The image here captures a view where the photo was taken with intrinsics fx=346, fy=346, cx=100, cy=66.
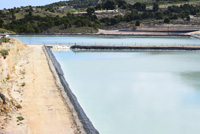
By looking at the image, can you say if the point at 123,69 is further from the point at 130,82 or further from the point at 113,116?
the point at 113,116

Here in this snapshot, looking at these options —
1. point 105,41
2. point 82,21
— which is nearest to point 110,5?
point 82,21

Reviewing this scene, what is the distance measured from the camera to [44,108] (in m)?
11.1

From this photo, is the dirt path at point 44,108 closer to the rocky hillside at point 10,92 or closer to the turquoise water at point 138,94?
the rocky hillside at point 10,92

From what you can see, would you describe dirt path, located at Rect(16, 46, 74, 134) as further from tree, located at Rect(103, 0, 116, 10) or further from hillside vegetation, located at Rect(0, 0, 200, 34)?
tree, located at Rect(103, 0, 116, 10)

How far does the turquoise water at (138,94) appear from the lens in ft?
36.2

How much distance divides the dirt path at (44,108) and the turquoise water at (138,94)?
42.3 inches

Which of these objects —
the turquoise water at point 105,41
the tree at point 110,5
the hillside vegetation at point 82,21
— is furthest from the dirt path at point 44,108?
the tree at point 110,5

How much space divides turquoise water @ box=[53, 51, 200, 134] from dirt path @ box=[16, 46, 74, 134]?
1.07 metres

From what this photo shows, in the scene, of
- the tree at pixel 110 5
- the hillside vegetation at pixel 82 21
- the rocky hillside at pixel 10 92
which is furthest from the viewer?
the tree at pixel 110 5

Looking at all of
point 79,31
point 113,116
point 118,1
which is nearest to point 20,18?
point 79,31

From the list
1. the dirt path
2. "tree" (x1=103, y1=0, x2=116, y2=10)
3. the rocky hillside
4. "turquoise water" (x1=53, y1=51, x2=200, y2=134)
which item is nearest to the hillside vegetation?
"tree" (x1=103, y1=0, x2=116, y2=10)

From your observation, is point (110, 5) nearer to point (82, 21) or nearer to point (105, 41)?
point (82, 21)

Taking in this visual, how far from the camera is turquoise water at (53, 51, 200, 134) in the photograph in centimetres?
1103

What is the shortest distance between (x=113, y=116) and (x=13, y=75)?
6.70 meters
